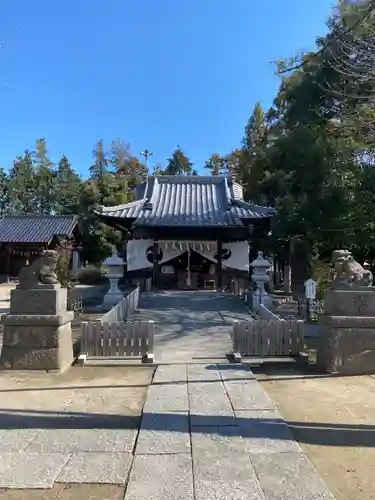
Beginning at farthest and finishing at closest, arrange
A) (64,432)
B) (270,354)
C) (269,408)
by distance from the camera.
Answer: (270,354)
(269,408)
(64,432)

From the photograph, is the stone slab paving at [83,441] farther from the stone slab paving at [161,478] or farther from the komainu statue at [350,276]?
the komainu statue at [350,276]

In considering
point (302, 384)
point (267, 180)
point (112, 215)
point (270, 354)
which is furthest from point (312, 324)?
point (267, 180)

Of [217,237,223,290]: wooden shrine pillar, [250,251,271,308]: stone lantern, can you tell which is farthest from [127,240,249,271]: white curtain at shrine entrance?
[250,251,271,308]: stone lantern

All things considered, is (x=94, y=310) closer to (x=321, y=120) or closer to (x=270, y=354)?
(x=270, y=354)

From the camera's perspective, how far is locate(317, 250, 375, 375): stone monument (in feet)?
21.5

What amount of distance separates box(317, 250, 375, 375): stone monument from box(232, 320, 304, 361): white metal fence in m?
0.59

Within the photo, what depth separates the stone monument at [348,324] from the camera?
21.5ft

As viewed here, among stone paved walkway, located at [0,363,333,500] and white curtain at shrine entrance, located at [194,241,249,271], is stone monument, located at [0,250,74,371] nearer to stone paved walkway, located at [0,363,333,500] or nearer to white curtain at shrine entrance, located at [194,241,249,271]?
stone paved walkway, located at [0,363,333,500]

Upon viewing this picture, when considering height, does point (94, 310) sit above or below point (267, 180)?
below

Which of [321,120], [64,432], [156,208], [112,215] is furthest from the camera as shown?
[156,208]

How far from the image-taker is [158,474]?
311 centimetres

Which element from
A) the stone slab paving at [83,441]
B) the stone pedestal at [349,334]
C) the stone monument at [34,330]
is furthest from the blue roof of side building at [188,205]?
the stone slab paving at [83,441]

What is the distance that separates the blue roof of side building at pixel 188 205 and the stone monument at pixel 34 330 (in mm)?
13120

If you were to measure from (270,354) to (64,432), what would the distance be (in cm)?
431
